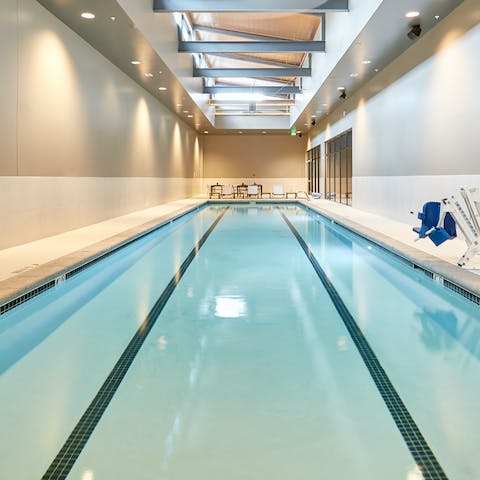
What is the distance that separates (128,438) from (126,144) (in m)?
9.81

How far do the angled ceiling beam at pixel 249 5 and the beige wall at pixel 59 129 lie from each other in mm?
1505

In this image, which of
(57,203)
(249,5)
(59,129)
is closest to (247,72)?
(249,5)

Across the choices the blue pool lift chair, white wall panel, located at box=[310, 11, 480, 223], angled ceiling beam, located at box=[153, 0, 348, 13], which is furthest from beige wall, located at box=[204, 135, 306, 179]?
the blue pool lift chair

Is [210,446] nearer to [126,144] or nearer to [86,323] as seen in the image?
[86,323]

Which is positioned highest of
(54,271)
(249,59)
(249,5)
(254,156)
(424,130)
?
(249,59)

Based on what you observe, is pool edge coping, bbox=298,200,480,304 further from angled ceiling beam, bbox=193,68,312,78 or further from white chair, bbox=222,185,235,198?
white chair, bbox=222,185,235,198

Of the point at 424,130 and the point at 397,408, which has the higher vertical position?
the point at 424,130

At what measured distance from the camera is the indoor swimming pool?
188 cm

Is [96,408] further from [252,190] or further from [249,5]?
[252,190]

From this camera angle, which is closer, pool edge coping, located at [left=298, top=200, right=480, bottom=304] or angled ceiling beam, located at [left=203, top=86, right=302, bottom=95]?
pool edge coping, located at [left=298, top=200, right=480, bottom=304]

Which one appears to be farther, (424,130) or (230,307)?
(424,130)

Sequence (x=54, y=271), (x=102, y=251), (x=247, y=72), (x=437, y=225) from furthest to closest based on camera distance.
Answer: (x=247, y=72)
(x=102, y=251)
(x=437, y=225)
(x=54, y=271)

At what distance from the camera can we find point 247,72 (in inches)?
529

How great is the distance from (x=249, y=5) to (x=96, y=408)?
25.7 ft
